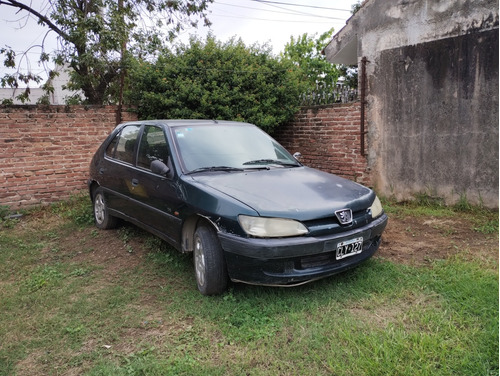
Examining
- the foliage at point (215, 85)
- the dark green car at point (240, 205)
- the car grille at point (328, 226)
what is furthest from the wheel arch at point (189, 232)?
the foliage at point (215, 85)

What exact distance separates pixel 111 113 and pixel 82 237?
2.86 metres

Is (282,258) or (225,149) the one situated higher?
(225,149)

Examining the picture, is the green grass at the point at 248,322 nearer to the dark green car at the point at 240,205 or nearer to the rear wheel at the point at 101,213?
the dark green car at the point at 240,205

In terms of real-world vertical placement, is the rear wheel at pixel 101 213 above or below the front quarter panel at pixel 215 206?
below

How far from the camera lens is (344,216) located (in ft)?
10.7

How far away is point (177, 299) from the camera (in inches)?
137

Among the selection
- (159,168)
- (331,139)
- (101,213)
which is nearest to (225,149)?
(159,168)

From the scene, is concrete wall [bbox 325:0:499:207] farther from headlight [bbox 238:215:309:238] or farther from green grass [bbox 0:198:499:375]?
headlight [bbox 238:215:309:238]

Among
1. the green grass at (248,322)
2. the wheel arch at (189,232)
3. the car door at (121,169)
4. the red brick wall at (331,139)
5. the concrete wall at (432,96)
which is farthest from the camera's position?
the red brick wall at (331,139)

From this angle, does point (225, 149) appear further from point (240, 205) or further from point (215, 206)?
point (240, 205)

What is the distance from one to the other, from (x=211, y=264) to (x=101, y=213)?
9.61 feet

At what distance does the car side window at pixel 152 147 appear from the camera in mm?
4137

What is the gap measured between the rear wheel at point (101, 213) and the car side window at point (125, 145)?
63cm

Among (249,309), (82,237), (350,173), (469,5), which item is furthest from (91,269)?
(469,5)
